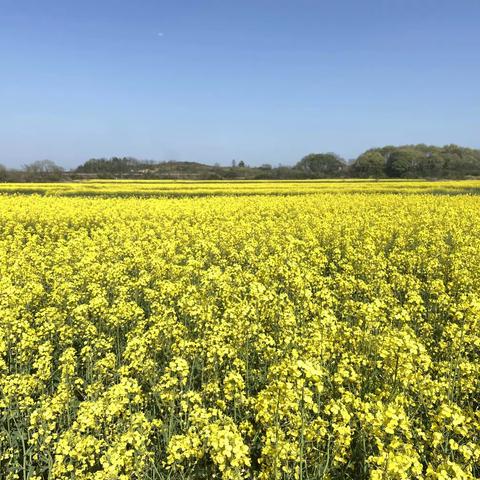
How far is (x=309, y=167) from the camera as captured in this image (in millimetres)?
115312

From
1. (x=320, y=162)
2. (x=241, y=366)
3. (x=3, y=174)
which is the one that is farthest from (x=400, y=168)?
(x=241, y=366)

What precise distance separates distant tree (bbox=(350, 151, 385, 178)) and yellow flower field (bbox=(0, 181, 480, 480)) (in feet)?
233

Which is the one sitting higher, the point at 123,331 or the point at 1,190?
the point at 1,190

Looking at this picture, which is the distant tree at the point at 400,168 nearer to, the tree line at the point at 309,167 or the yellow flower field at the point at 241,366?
the tree line at the point at 309,167

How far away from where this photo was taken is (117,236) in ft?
47.1

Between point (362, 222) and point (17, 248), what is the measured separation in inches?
488

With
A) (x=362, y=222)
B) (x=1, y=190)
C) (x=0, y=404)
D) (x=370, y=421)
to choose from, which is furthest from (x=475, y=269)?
(x=1, y=190)

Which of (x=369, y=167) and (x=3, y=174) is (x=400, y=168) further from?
(x=3, y=174)

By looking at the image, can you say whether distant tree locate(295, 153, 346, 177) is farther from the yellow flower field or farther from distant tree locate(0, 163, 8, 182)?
the yellow flower field

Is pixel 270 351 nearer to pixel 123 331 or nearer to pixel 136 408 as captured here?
pixel 136 408

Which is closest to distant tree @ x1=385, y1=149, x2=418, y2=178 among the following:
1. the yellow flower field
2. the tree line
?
the tree line

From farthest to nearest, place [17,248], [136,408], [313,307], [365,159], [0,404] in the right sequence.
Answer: [365,159] < [17,248] < [313,307] < [136,408] < [0,404]

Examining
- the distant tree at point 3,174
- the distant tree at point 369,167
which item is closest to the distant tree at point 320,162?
the distant tree at point 369,167

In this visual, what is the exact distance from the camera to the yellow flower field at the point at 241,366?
3.51 meters
